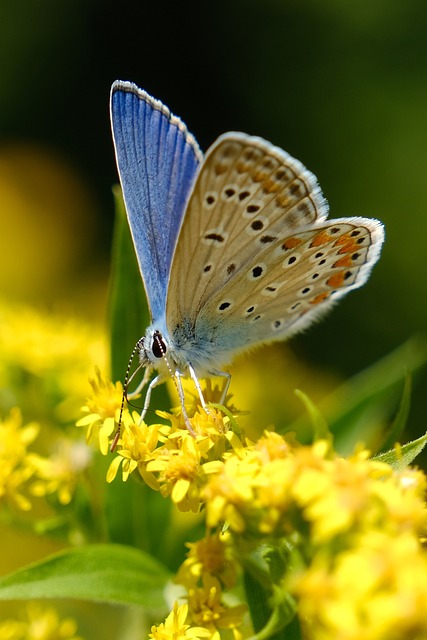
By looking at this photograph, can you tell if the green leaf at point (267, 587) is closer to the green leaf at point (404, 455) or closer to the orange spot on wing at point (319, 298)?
the green leaf at point (404, 455)

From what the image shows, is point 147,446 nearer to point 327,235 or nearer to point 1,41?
point 327,235

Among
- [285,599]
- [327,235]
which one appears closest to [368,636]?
[285,599]

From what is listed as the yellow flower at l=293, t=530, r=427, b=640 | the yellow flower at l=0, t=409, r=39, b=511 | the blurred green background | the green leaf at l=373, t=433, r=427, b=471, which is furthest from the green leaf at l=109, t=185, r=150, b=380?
the blurred green background

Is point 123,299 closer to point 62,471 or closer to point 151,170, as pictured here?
point 151,170

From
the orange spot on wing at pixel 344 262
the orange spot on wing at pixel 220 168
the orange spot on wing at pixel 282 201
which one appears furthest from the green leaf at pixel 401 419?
the orange spot on wing at pixel 220 168

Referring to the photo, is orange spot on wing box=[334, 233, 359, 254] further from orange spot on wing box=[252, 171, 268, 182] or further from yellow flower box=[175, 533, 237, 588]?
yellow flower box=[175, 533, 237, 588]

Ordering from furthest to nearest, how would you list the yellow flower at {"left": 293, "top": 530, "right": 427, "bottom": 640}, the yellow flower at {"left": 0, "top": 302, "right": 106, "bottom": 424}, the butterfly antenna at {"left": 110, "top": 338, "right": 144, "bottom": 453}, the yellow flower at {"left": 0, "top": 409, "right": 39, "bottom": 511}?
the yellow flower at {"left": 0, "top": 302, "right": 106, "bottom": 424} < the yellow flower at {"left": 0, "top": 409, "right": 39, "bottom": 511} < the butterfly antenna at {"left": 110, "top": 338, "right": 144, "bottom": 453} < the yellow flower at {"left": 293, "top": 530, "right": 427, "bottom": 640}

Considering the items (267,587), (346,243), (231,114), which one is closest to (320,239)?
(346,243)
